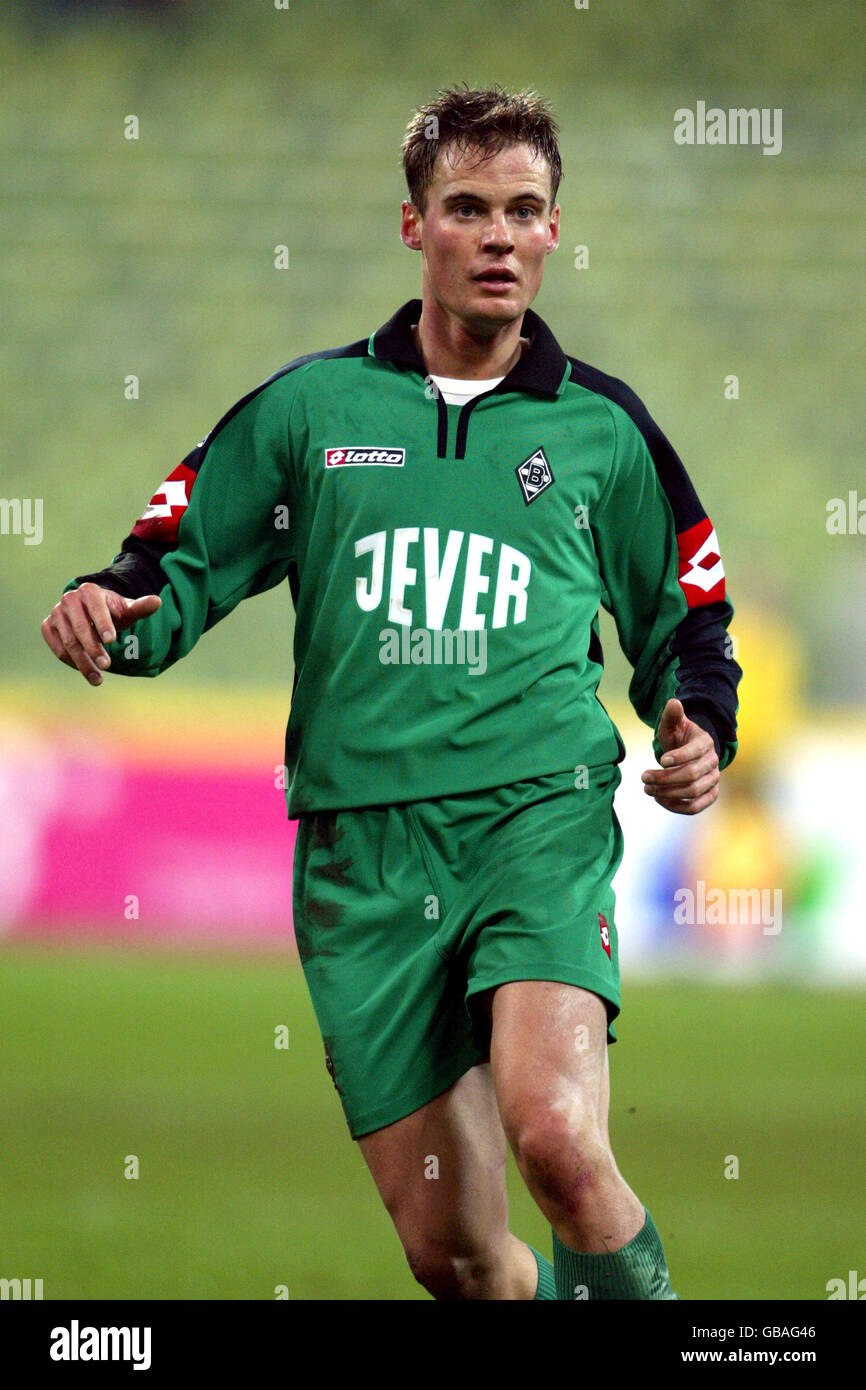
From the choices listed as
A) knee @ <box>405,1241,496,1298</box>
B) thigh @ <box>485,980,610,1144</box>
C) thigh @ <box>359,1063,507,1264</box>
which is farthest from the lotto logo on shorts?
knee @ <box>405,1241,496,1298</box>

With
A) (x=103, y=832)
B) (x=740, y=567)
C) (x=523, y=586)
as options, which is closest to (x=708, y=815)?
(x=740, y=567)

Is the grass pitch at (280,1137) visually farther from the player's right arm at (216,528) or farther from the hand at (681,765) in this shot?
the hand at (681,765)

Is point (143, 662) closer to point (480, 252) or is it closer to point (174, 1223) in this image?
point (480, 252)

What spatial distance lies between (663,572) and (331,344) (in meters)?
10.9

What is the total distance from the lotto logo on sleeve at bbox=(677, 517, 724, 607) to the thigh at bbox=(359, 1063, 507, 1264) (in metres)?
0.93

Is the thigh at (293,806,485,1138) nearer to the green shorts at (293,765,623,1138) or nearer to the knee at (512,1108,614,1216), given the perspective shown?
the green shorts at (293,765,623,1138)

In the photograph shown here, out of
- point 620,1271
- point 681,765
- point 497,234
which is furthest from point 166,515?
point 620,1271

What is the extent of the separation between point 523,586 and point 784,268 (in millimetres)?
11530

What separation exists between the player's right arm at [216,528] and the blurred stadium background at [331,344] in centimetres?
769

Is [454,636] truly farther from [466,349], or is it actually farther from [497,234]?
[497,234]

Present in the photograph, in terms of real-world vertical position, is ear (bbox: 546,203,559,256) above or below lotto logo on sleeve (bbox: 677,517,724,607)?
above

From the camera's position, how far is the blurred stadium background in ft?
38.1

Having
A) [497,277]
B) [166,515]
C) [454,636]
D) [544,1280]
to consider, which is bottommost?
[544,1280]

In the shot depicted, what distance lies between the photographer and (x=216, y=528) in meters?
3.31
